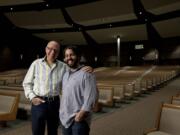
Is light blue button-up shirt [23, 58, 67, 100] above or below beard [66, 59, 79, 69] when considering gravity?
below

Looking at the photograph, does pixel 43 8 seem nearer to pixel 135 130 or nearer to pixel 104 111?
pixel 104 111

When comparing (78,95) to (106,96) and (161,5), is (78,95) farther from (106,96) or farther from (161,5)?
(161,5)

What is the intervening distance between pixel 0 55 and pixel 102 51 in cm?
926

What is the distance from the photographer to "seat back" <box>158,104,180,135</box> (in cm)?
308

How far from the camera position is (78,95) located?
205 centimetres

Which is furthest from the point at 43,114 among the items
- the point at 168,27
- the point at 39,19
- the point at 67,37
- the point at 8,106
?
the point at 67,37

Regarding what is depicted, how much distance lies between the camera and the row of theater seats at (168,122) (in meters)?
3.07

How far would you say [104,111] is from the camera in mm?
5938

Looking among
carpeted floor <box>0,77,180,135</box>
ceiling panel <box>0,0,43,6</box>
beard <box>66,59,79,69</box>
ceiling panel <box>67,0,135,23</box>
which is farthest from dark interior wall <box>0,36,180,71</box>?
beard <box>66,59,79,69</box>

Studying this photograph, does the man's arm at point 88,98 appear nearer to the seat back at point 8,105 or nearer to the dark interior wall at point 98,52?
the seat back at point 8,105

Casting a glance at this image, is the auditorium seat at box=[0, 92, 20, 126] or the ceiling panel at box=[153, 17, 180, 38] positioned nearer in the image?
the auditorium seat at box=[0, 92, 20, 126]

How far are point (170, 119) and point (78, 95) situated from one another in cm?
162

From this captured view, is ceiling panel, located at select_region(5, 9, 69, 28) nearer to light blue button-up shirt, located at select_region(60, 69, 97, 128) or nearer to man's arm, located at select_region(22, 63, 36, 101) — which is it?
man's arm, located at select_region(22, 63, 36, 101)

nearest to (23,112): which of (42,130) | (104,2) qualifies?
(42,130)
